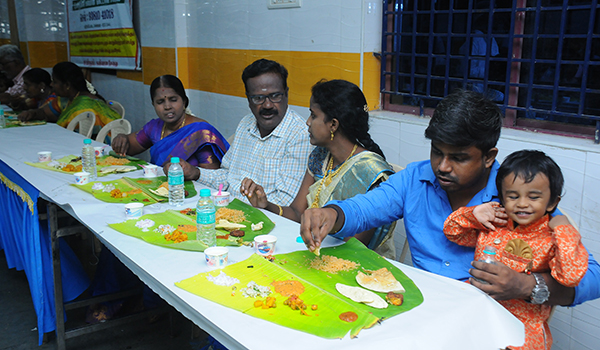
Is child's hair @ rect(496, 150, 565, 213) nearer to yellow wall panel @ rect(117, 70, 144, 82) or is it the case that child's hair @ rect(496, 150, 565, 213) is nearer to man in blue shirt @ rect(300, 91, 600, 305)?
man in blue shirt @ rect(300, 91, 600, 305)

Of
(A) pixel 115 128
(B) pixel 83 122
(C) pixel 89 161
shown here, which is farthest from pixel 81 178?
(B) pixel 83 122

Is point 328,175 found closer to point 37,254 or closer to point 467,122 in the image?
point 467,122

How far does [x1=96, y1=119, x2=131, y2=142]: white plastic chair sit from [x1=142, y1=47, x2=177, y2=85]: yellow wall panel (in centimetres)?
95

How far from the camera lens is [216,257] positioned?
5.54 feet

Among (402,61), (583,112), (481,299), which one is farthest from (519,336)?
(402,61)

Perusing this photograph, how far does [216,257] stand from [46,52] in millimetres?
8984

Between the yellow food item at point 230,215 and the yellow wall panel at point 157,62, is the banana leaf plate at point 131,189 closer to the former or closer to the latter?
the yellow food item at point 230,215

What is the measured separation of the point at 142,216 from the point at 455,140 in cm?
150

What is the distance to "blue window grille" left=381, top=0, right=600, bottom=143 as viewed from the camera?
2.37m

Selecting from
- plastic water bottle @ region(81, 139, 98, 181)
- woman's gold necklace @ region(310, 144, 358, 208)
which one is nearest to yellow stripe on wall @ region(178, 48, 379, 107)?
woman's gold necklace @ region(310, 144, 358, 208)

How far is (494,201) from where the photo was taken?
5.57ft

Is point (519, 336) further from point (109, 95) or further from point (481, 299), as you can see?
point (109, 95)

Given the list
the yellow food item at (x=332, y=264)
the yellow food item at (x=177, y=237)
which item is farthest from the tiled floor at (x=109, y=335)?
the yellow food item at (x=332, y=264)

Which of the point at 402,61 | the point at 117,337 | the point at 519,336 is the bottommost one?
the point at 117,337
